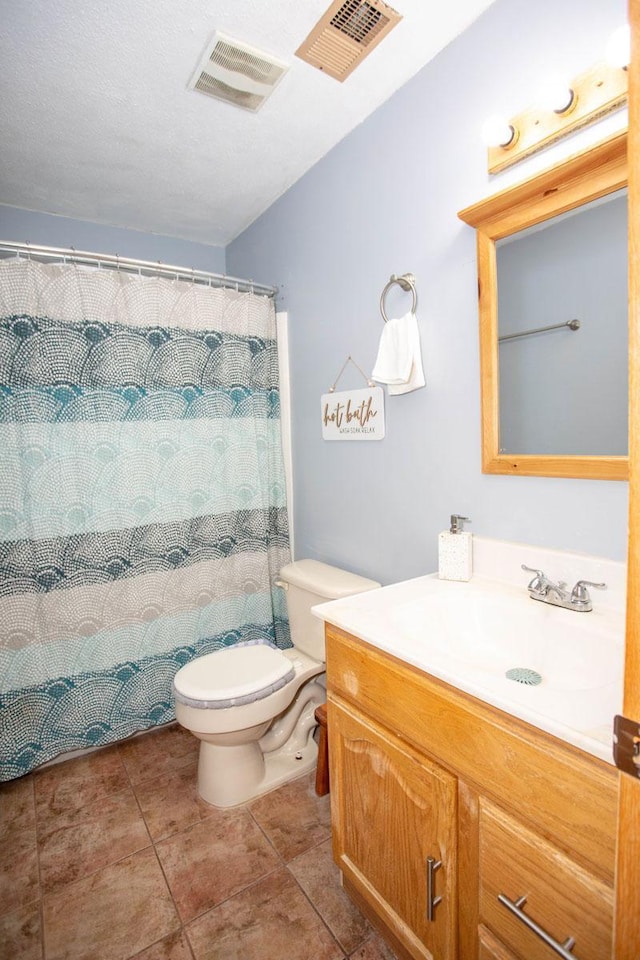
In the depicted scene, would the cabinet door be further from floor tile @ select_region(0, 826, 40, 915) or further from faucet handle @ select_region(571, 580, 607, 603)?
floor tile @ select_region(0, 826, 40, 915)

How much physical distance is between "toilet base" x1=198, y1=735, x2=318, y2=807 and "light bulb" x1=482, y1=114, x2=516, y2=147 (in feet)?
6.71

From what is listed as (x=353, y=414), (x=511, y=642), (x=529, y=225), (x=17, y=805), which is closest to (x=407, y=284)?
(x=529, y=225)

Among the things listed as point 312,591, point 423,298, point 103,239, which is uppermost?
point 103,239

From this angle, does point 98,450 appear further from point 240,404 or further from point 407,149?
point 407,149

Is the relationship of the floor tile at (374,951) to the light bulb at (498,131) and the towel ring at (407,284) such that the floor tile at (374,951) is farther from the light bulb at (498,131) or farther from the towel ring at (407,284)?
the light bulb at (498,131)

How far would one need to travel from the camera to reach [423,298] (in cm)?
149

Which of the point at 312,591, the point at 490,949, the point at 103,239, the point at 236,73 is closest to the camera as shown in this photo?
the point at 490,949

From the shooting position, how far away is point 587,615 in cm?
106

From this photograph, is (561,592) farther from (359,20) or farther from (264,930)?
(359,20)

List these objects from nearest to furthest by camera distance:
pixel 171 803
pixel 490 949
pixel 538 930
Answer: pixel 538 930 → pixel 490 949 → pixel 171 803

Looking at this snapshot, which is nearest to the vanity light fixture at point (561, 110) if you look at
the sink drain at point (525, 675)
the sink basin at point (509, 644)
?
the sink basin at point (509, 644)

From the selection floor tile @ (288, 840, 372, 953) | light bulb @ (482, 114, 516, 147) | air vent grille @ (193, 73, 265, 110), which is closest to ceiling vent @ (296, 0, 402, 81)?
air vent grille @ (193, 73, 265, 110)

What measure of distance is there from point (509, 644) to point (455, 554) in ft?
0.99

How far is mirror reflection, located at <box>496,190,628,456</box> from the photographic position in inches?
41.9
